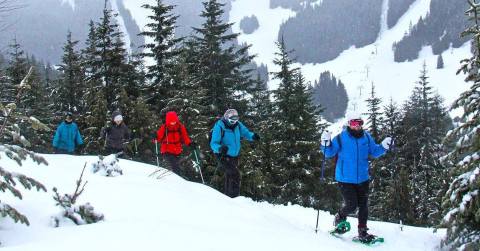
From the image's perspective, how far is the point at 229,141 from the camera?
34.9 ft

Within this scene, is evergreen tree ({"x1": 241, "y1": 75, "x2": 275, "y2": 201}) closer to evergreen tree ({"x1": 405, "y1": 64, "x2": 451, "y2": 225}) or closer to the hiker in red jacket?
the hiker in red jacket

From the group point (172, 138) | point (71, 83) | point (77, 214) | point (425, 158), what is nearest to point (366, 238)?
point (77, 214)

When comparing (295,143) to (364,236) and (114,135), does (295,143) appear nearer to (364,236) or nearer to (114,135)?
(114,135)

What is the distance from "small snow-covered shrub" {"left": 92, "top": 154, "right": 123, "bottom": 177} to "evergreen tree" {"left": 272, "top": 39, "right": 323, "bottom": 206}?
16.4 metres

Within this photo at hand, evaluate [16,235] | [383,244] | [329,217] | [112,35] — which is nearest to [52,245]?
[16,235]

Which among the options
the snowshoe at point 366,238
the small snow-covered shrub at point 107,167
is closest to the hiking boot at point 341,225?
the snowshoe at point 366,238

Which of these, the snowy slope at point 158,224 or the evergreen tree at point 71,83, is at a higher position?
the evergreen tree at point 71,83

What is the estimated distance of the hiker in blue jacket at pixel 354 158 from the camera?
7.94m

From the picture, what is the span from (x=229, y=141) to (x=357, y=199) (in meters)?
3.48

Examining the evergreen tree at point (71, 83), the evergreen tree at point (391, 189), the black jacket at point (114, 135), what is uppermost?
the evergreen tree at point (71, 83)

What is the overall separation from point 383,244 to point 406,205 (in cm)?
2741

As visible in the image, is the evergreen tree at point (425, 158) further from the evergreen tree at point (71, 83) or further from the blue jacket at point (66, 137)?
the blue jacket at point (66, 137)

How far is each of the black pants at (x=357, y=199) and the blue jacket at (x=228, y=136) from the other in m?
3.23

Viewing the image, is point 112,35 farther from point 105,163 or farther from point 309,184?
point 105,163
